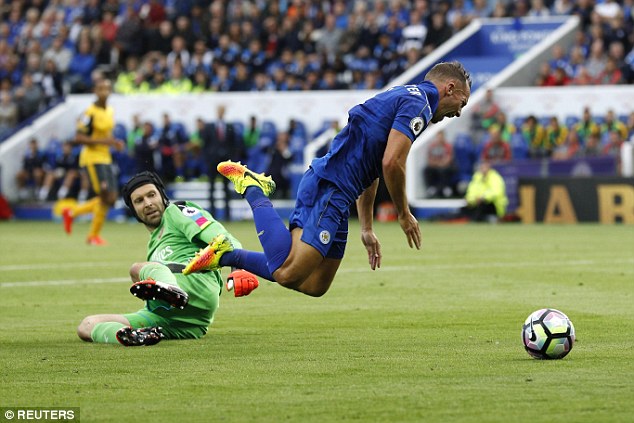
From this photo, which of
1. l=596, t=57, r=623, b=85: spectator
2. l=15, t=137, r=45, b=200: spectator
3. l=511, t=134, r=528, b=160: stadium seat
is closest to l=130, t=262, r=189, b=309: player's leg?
l=511, t=134, r=528, b=160: stadium seat

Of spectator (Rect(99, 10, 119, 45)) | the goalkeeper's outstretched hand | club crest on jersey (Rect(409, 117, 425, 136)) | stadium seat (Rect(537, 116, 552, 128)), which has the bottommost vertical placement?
stadium seat (Rect(537, 116, 552, 128))

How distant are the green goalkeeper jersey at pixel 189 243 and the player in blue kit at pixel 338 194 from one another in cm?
30

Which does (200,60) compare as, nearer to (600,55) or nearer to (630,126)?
(600,55)

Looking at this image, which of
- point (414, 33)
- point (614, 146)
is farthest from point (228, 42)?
point (614, 146)

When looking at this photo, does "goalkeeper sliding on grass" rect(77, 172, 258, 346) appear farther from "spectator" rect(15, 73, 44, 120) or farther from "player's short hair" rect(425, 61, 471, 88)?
"spectator" rect(15, 73, 44, 120)

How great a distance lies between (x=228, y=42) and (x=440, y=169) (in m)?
8.47

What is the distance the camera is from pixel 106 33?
124 feet

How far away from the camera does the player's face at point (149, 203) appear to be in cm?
947

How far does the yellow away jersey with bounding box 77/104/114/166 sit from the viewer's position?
68.3ft

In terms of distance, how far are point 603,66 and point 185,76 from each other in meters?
11.5

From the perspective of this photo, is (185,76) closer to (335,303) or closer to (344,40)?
(344,40)

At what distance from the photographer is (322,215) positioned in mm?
8711

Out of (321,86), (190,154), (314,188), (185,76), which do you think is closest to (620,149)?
(321,86)

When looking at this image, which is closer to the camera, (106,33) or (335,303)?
(335,303)
